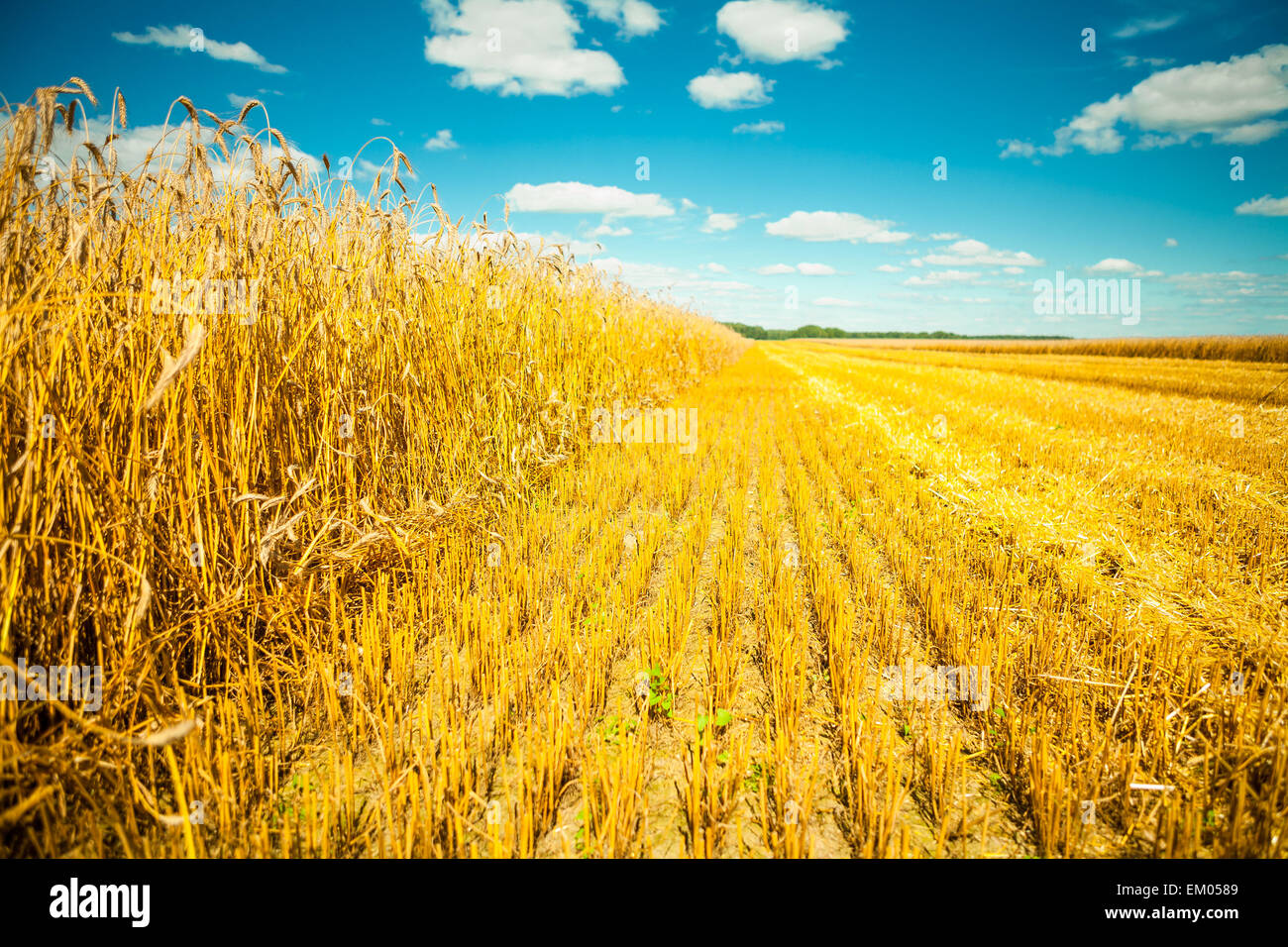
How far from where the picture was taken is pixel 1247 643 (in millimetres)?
2293

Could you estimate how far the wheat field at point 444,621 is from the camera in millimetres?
1474

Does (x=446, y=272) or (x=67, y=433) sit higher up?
(x=446, y=272)

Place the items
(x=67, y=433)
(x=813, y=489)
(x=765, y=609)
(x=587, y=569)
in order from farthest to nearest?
1. (x=813, y=489)
2. (x=587, y=569)
3. (x=765, y=609)
4. (x=67, y=433)

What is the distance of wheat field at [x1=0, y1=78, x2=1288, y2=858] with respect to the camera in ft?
4.83

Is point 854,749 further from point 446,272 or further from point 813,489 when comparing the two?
point 446,272

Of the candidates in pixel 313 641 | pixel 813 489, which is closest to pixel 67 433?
pixel 313 641

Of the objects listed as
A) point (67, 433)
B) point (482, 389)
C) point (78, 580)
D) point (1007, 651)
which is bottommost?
point (1007, 651)

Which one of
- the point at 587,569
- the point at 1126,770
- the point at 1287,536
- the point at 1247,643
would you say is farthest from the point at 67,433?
the point at 1287,536

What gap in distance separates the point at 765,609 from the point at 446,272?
3.31 metres

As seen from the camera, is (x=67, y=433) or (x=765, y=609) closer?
(x=67, y=433)

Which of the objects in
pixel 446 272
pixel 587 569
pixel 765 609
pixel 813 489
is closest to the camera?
pixel 765 609

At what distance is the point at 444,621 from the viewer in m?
2.57
